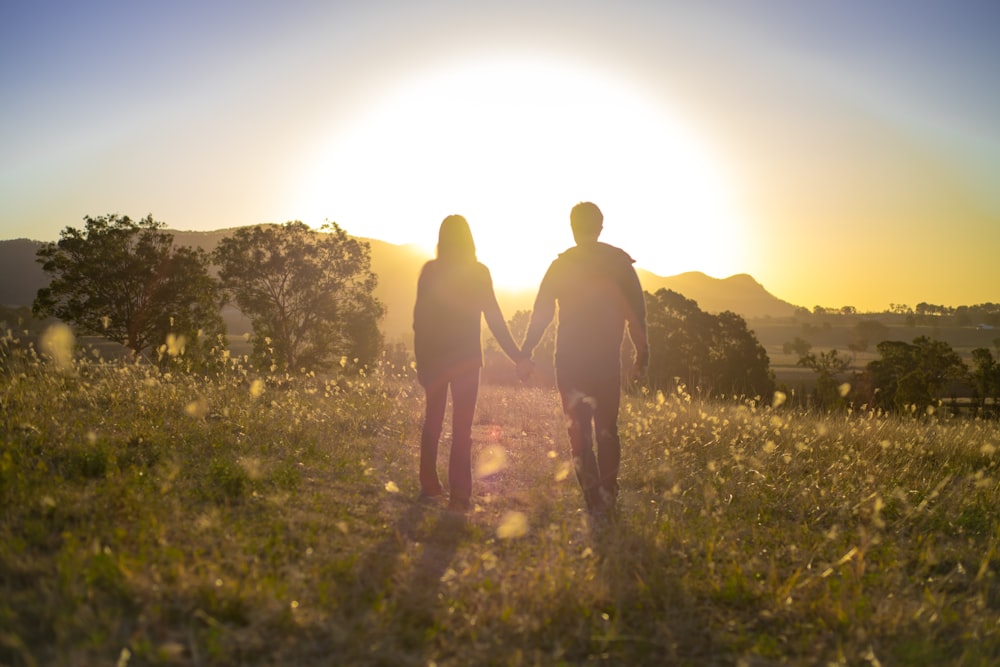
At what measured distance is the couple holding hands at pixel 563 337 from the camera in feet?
18.2

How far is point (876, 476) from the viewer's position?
700 cm

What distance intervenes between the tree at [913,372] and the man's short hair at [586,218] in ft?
126

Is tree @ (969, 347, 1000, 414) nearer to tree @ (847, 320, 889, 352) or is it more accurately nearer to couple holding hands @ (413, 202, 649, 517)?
couple holding hands @ (413, 202, 649, 517)

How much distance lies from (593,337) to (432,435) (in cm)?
167

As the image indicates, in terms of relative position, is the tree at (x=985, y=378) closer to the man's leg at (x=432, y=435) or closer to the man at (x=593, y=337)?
the man at (x=593, y=337)

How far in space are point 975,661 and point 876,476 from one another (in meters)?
4.22

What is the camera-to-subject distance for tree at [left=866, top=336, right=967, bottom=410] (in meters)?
38.4

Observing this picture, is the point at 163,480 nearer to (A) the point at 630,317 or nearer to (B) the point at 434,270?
(B) the point at 434,270

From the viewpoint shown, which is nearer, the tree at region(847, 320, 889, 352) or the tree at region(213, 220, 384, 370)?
the tree at region(213, 220, 384, 370)

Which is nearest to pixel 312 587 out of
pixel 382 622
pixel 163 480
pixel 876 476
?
pixel 382 622

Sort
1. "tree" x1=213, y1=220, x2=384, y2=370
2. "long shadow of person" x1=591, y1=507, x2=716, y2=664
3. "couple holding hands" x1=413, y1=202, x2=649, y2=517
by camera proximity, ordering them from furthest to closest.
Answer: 1. "tree" x1=213, y1=220, x2=384, y2=370
2. "couple holding hands" x1=413, y1=202, x2=649, y2=517
3. "long shadow of person" x1=591, y1=507, x2=716, y2=664

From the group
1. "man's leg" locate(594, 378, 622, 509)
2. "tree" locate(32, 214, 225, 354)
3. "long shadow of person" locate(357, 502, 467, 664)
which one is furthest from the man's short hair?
"tree" locate(32, 214, 225, 354)

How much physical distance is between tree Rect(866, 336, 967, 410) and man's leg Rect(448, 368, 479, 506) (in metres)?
39.2

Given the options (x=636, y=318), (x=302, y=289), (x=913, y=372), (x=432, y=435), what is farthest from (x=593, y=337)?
(x=913, y=372)
